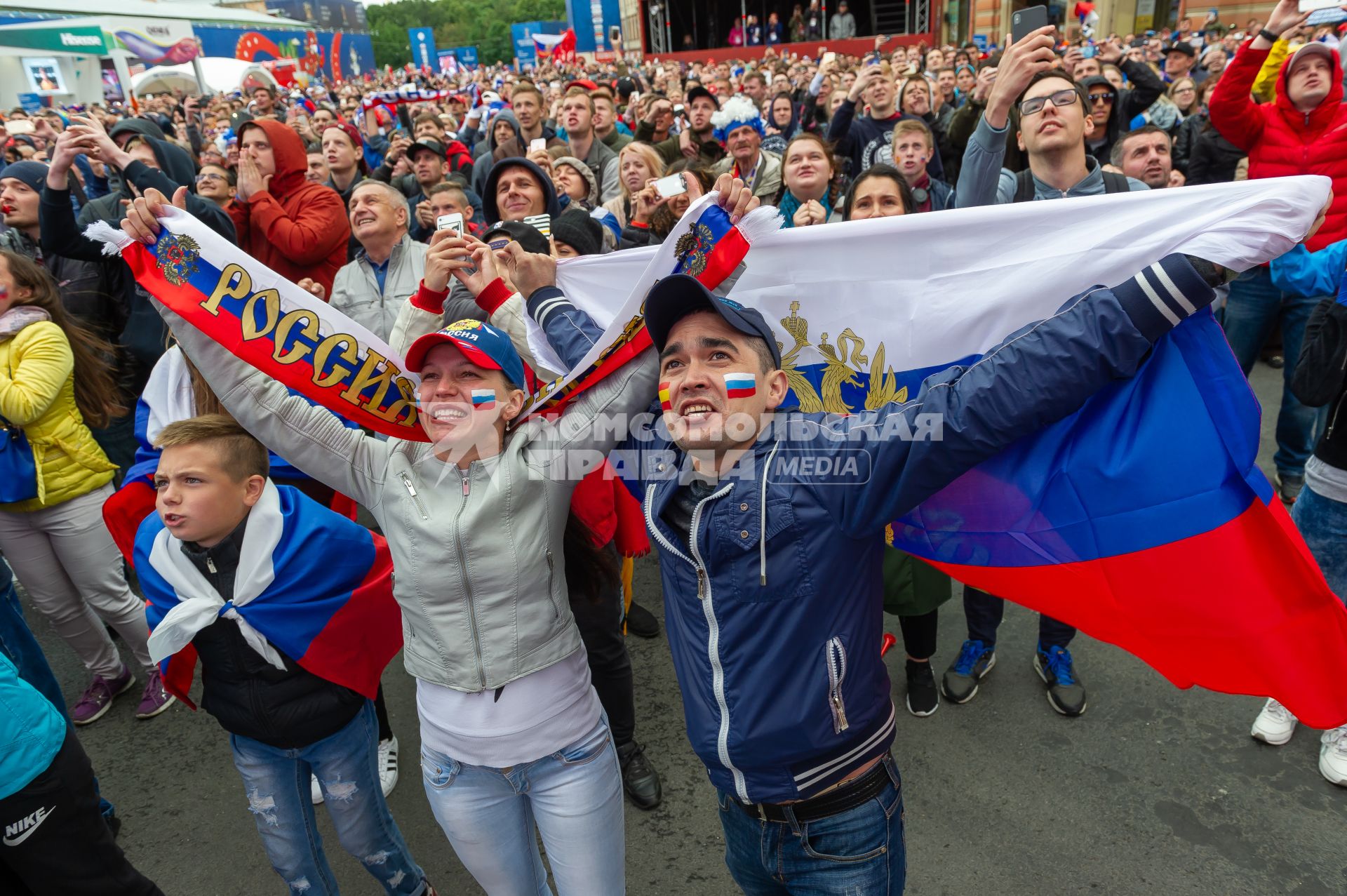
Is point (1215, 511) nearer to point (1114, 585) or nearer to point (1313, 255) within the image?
point (1114, 585)

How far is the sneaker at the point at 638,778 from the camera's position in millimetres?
3244

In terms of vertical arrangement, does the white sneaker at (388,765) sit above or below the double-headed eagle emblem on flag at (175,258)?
below

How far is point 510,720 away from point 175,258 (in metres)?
1.47

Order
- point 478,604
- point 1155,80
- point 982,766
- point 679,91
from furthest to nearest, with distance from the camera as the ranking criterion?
point 679,91
point 1155,80
point 982,766
point 478,604

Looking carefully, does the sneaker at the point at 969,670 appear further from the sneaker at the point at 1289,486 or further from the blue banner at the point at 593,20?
the blue banner at the point at 593,20

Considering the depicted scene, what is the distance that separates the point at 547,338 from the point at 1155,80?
7168mm

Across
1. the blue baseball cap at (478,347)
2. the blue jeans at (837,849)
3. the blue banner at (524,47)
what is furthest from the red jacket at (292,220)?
the blue banner at (524,47)

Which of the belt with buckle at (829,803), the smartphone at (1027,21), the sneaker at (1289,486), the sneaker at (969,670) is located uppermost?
the smartphone at (1027,21)

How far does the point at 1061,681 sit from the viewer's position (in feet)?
11.5

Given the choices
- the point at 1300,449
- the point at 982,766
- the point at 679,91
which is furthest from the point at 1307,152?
the point at 679,91

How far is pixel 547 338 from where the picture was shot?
96.7 inches

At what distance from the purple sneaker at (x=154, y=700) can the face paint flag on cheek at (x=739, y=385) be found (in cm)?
356

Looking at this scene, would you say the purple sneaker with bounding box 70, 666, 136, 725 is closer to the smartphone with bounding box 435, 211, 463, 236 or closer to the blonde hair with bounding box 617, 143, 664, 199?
the smartphone with bounding box 435, 211, 463, 236

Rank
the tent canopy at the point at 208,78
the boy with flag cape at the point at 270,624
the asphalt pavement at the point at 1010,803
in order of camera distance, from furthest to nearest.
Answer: the tent canopy at the point at 208,78 < the asphalt pavement at the point at 1010,803 < the boy with flag cape at the point at 270,624
